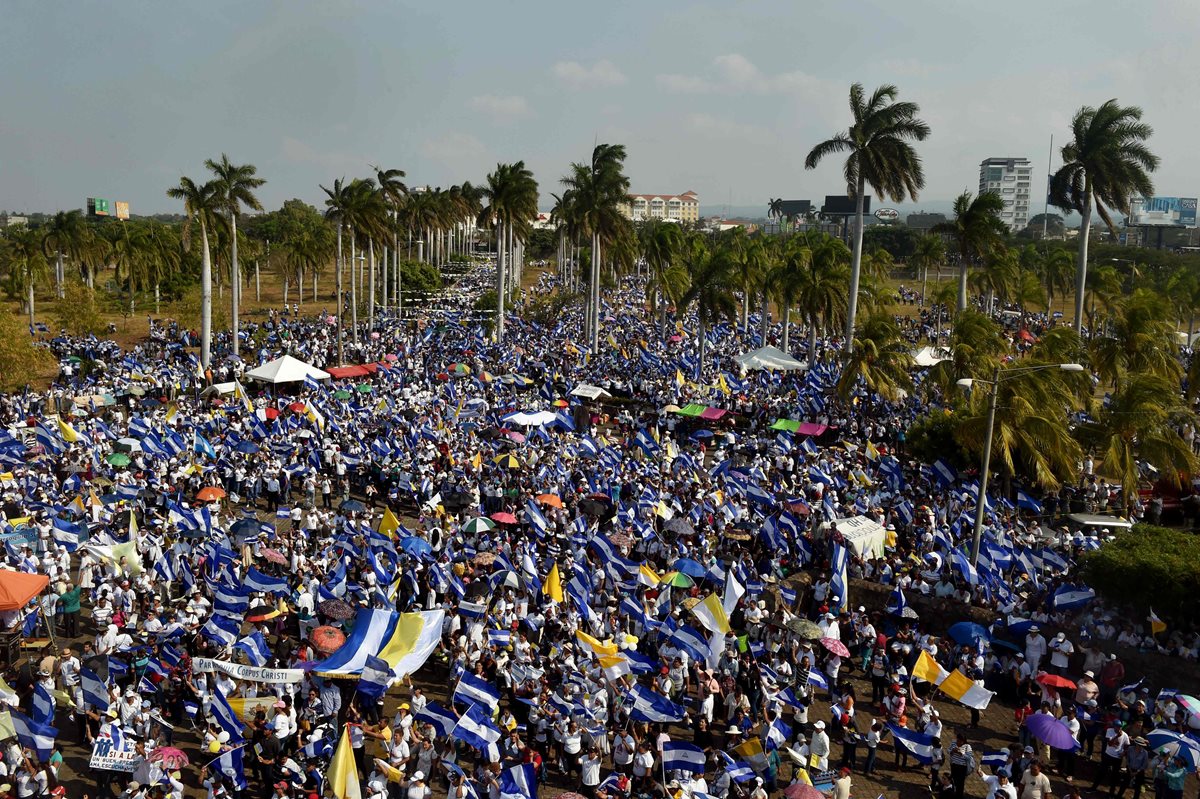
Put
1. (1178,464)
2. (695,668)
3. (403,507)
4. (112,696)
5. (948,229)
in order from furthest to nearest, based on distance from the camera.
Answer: (948,229)
(403,507)
(1178,464)
(695,668)
(112,696)

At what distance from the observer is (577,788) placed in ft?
48.4

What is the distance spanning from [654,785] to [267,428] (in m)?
22.1

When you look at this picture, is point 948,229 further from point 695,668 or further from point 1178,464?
point 695,668

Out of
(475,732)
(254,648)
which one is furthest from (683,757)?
(254,648)

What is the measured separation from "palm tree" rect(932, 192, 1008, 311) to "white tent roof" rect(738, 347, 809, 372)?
8.47 m

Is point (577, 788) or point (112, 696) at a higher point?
point (112, 696)

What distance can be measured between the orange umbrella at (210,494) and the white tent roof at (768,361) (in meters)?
23.8

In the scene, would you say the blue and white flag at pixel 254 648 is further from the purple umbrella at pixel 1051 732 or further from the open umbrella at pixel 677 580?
the purple umbrella at pixel 1051 732

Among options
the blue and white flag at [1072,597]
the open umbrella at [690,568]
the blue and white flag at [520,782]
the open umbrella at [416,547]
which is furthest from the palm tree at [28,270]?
the blue and white flag at [1072,597]

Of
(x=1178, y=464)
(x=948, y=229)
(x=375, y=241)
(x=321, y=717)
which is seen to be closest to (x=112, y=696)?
(x=321, y=717)

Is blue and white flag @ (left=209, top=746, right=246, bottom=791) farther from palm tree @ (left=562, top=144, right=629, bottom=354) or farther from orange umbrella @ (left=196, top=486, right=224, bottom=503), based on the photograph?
palm tree @ (left=562, top=144, right=629, bottom=354)

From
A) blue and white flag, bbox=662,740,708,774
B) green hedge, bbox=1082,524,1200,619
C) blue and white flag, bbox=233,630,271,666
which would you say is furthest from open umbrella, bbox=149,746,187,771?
green hedge, bbox=1082,524,1200,619

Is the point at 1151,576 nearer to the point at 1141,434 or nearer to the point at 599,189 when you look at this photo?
the point at 1141,434

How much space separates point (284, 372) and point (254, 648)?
25.0 meters
